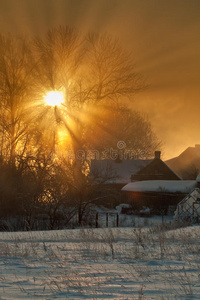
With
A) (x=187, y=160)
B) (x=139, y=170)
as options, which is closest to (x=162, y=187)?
(x=139, y=170)

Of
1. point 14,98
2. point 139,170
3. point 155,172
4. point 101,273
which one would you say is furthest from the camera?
point 139,170

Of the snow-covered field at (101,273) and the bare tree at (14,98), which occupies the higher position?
the bare tree at (14,98)

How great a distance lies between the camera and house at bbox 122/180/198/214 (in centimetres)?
3469

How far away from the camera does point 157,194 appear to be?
1430 inches

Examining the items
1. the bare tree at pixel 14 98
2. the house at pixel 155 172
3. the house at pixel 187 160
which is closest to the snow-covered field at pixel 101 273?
the bare tree at pixel 14 98

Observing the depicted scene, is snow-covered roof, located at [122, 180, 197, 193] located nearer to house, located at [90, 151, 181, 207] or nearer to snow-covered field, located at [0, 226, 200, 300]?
house, located at [90, 151, 181, 207]

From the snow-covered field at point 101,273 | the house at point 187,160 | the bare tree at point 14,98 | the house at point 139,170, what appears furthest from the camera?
the house at point 187,160

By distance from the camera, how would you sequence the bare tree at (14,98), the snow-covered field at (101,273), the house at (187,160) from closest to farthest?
the snow-covered field at (101,273) < the bare tree at (14,98) < the house at (187,160)

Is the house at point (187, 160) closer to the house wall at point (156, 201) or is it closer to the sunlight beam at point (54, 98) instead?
the house wall at point (156, 201)

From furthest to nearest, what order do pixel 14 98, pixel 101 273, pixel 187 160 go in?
pixel 187 160 → pixel 14 98 → pixel 101 273

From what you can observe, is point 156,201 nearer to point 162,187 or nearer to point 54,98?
point 162,187

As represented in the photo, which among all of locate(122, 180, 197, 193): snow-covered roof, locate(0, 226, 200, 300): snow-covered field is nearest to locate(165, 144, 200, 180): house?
locate(122, 180, 197, 193): snow-covered roof

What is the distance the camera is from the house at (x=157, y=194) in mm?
34688

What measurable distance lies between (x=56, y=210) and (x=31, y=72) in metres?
11.8
